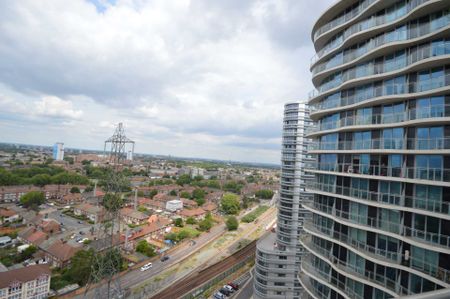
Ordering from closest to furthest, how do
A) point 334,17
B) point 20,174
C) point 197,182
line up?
point 334,17, point 20,174, point 197,182

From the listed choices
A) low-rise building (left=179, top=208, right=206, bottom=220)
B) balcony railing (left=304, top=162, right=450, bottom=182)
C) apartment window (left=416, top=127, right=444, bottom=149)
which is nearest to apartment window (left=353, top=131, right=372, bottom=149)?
balcony railing (left=304, top=162, right=450, bottom=182)

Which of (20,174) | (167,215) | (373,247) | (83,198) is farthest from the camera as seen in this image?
(20,174)

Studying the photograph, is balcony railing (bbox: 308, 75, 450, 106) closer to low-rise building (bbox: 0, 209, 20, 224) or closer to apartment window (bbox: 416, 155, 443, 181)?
apartment window (bbox: 416, 155, 443, 181)

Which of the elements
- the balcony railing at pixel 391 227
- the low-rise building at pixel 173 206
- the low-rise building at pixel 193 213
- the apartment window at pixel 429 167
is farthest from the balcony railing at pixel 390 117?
the low-rise building at pixel 173 206

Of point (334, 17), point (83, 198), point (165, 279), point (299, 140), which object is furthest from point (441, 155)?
point (83, 198)

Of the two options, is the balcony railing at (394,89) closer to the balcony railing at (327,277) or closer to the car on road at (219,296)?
the balcony railing at (327,277)

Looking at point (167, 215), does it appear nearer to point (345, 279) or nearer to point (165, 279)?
point (165, 279)
